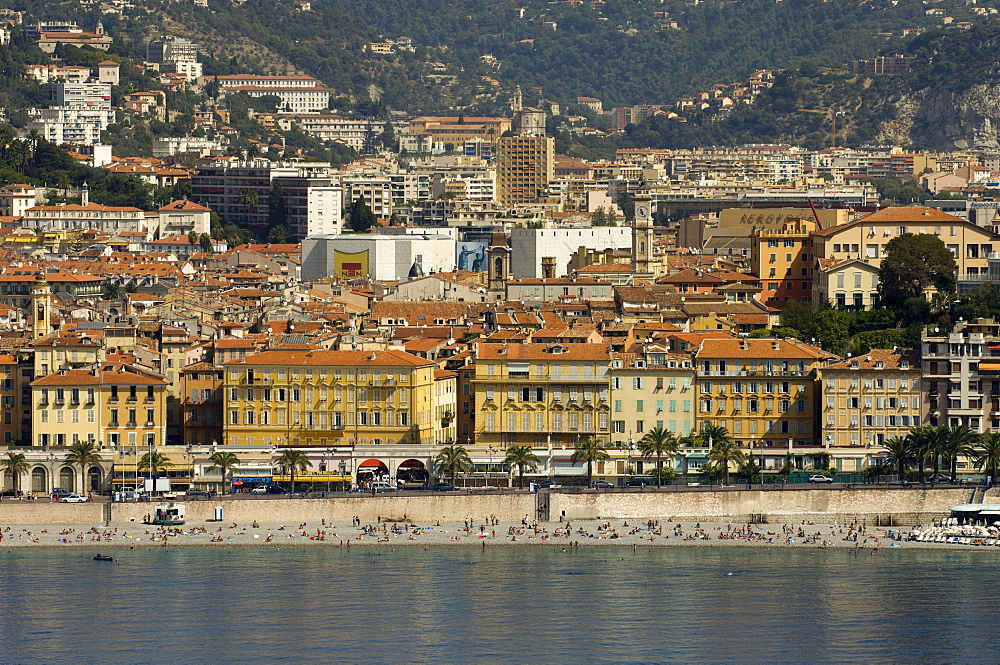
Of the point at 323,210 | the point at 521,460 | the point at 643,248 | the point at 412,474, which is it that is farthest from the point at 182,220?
the point at 521,460

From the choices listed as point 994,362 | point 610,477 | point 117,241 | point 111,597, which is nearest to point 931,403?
point 994,362

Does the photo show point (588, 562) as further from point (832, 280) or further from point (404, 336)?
point (832, 280)

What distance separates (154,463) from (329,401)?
21.3ft

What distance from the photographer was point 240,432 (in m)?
85.3

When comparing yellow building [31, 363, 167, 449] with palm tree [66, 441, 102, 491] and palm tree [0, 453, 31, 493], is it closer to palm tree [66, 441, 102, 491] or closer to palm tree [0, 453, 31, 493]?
palm tree [66, 441, 102, 491]

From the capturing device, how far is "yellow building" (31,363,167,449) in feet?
278

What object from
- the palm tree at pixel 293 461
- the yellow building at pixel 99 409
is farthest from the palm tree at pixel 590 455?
the yellow building at pixel 99 409

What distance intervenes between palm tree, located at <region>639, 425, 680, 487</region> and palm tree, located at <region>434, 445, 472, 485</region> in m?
5.78

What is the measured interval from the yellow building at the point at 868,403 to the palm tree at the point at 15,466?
26475mm

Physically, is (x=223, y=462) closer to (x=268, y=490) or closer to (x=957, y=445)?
(x=268, y=490)

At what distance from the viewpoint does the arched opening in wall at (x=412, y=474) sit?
82.2m

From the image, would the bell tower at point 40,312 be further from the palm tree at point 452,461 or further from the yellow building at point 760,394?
the yellow building at point 760,394

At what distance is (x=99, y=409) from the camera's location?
3337 inches

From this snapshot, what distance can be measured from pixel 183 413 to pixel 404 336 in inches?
536
